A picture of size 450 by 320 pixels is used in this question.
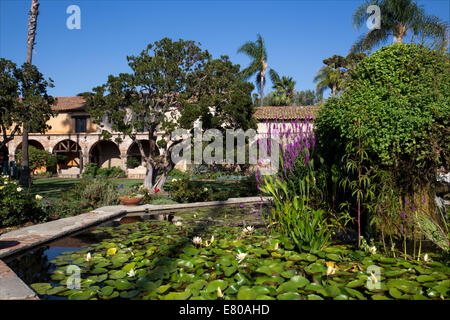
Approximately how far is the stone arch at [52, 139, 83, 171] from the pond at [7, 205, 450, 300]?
25181 mm

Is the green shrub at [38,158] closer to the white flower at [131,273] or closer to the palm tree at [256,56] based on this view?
the palm tree at [256,56]

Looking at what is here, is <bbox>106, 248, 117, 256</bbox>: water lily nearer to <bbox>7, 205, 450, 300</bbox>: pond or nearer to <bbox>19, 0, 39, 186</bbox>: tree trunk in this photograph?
<bbox>7, 205, 450, 300</bbox>: pond

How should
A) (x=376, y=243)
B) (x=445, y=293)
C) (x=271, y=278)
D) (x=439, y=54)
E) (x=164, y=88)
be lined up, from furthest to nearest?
(x=164, y=88)
(x=439, y=54)
(x=376, y=243)
(x=271, y=278)
(x=445, y=293)

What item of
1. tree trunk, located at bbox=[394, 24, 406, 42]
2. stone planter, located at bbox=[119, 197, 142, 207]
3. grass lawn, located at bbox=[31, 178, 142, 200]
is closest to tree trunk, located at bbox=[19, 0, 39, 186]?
grass lawn, located at bbox=[31, 178, 142, 200]

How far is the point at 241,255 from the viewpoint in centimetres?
300

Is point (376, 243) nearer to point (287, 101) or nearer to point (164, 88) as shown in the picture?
point (164, 88)

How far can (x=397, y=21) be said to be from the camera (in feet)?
53.8

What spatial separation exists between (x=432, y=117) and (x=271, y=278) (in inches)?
114

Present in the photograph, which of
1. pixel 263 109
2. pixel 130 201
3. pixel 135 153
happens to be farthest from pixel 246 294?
pixel 135 153

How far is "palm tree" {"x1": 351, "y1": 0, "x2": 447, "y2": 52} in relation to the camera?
15258mm

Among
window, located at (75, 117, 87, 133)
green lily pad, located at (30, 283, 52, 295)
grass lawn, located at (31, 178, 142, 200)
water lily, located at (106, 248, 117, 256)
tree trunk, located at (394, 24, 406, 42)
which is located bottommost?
grass lawn, located at (31, 178, 142, 200)

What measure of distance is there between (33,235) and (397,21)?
19483 mm

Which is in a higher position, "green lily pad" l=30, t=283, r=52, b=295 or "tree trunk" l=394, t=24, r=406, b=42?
"tree trunk" l=394, t=24, r=406, b=42

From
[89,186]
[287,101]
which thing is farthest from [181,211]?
[287,101]
